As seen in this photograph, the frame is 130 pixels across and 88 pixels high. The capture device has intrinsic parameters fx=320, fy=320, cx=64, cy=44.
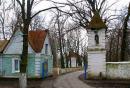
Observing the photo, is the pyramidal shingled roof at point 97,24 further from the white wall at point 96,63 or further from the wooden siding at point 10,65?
the wooden siding at point 10,65

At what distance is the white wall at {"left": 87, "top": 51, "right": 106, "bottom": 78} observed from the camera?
98.4 feet

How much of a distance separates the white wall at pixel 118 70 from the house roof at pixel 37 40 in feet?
31.1

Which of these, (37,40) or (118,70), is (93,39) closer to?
(118,70)

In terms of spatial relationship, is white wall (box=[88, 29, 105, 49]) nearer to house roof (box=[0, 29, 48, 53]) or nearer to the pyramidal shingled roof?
the pyramidal shingled roof

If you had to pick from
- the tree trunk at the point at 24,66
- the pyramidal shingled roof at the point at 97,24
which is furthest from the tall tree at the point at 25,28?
the pyramidal shingled roof at the point at 97,24

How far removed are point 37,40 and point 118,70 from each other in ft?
39.8

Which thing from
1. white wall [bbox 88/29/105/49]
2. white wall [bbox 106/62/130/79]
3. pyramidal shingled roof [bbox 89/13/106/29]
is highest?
pyramidal shingled roof [bbox 89/13/106/29]

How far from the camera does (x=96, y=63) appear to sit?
3031 cm

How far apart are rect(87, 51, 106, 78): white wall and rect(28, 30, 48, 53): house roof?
25.2 ft

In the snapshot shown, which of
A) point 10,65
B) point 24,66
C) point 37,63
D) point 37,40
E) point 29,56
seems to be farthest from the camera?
point 37,40

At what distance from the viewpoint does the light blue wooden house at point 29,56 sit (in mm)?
35719

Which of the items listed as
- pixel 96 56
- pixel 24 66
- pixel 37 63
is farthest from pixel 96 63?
pixel 24 66

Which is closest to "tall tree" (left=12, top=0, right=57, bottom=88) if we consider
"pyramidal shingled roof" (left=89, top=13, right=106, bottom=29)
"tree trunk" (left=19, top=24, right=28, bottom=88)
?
"tree trunk" (left=19, top=24, right=28, bottom=88)

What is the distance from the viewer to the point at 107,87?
23422mm
